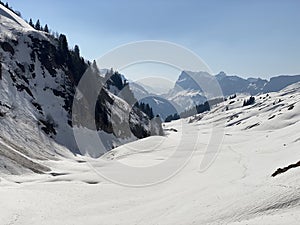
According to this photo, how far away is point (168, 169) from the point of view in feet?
171

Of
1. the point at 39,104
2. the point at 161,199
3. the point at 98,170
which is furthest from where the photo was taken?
the point at 39,104

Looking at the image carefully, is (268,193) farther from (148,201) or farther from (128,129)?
(128,129)

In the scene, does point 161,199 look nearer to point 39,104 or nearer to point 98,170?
point 98,170

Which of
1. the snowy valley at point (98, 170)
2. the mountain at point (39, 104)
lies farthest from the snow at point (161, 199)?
the mountain at point (39, 104)

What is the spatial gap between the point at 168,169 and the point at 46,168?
18.2 meters

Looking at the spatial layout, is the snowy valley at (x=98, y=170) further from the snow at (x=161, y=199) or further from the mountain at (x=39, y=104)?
the mountain at (x=39, y=104)

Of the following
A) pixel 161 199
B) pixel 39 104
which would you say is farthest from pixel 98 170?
pixel 39 104

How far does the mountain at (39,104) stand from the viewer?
58075mm

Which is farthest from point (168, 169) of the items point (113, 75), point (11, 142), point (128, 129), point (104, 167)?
point (113, 75)

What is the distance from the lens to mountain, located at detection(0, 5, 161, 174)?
58.1m

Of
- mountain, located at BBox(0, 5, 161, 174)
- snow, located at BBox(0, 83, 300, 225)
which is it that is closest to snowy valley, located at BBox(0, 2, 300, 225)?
snow, located at BBox(0, 83, 300, 225)

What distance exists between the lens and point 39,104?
78.4 m

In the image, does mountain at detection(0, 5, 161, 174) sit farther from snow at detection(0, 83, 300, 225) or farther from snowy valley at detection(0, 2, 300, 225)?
snow at detection(0, 83, 300, 225)

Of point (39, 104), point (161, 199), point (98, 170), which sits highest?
point (39, 104)
